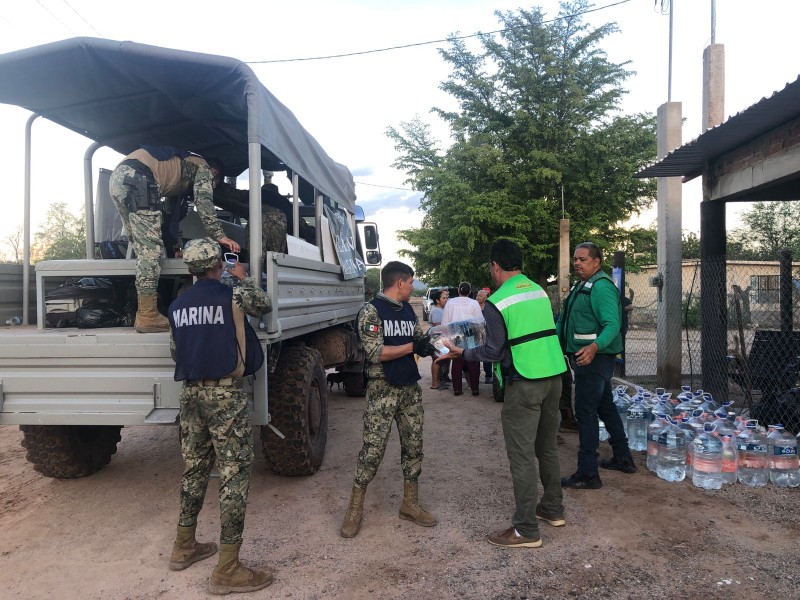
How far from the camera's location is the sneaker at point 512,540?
337cm

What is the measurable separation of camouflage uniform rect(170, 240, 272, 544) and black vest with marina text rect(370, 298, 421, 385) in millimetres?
770

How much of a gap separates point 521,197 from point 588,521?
14.8 m

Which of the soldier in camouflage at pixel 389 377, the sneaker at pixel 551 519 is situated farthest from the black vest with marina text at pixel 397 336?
the sneaker at pixel 551 519

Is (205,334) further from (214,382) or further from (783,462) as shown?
(783,462)

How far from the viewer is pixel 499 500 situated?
414 centimetres

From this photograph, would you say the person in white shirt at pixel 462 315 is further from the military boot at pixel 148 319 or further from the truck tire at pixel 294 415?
the military boot at pixel 148 319

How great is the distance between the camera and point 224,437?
117 inches

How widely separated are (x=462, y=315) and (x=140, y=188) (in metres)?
4.68

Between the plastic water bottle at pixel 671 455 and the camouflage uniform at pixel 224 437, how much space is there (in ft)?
10.9

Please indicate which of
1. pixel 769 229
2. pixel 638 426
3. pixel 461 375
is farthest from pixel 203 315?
pixel 769 229

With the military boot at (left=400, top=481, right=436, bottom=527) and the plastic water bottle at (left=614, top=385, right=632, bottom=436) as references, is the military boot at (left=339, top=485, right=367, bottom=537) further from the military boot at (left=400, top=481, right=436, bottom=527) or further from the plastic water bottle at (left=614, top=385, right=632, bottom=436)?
the plastic water bottle at (left=614, top=385, right=632, bottom=436)

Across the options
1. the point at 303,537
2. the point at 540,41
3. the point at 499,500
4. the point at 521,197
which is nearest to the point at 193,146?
the point at 303,537

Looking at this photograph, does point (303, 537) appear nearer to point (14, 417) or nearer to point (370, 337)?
point (370, 337)

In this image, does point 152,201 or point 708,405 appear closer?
point 152,201
